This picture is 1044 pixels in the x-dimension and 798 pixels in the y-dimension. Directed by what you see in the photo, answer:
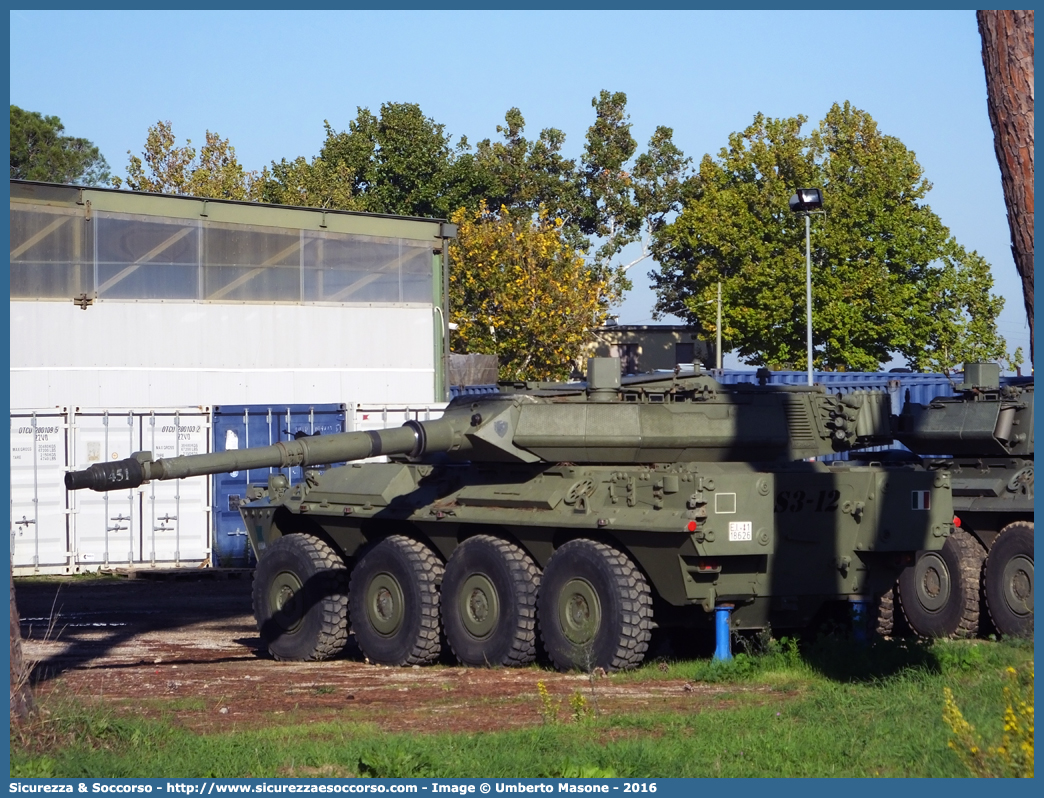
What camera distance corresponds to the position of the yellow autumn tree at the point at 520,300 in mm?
42062

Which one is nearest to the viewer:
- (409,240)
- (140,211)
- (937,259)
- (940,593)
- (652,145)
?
(940,593)

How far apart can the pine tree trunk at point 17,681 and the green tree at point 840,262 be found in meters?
35.3

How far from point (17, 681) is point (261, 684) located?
3155mm

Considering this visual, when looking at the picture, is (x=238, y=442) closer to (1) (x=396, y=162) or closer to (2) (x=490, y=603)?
(2) (x=490, y=603)

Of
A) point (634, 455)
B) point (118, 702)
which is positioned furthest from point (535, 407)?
point (118, 702)

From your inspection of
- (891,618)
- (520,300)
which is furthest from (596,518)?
(520,300)

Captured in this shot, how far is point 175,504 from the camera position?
806 inches

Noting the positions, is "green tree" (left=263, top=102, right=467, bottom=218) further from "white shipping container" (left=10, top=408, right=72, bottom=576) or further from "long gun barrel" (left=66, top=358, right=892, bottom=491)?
"long gun barrel" (left=66, top=358, right=892, bottom=491)

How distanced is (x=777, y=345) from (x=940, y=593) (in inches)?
1201

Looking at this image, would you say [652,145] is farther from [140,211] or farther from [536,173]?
[140,211]

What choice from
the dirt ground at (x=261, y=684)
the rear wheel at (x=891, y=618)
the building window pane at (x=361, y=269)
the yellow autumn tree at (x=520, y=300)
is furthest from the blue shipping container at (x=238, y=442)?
the yellow autumn tree at (x=520, y=300)

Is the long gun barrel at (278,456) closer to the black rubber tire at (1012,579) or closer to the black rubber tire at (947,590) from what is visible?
the black rubber tire at (947,590)

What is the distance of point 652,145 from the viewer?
2020 inches

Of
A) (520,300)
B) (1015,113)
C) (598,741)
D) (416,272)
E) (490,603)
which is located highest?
(520,300)
